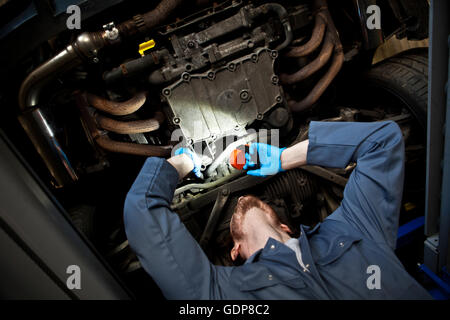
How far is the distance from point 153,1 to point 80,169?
1526mm

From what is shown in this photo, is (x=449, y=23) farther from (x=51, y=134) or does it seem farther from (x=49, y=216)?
(x=51, y=134)

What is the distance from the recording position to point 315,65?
79.7 inches

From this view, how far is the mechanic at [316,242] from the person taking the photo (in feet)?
3.36

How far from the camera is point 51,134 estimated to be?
1629 millimetres

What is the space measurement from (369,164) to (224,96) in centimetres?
106

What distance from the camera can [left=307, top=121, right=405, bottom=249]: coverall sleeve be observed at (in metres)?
1.16

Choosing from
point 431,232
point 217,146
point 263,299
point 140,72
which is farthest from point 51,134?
point 431,232

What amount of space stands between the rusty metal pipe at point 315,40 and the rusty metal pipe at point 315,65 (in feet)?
0.28
